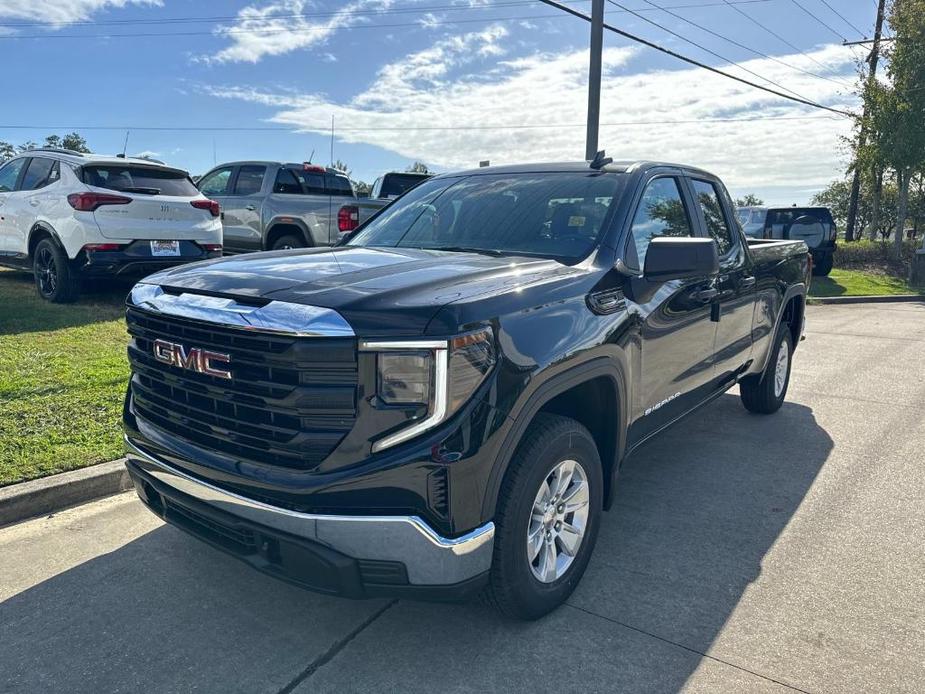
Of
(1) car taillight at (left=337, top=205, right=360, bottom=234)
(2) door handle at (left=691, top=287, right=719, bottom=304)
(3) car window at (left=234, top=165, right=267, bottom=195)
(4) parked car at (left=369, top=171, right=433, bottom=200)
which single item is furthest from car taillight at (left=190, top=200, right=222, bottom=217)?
(2) door handle at (left=691, top=287, right=719, bottom=304)

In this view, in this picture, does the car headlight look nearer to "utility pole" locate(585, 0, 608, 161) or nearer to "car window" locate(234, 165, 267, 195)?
"car window" locate(234, 165, 267, 195)

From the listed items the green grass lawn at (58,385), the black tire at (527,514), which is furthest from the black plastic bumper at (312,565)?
the green grass lawn at (58,385)

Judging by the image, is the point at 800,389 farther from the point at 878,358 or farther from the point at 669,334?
the point at 669,334

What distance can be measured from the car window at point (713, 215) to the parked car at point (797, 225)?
41.1ft

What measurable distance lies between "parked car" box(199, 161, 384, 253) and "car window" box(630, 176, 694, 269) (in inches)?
276

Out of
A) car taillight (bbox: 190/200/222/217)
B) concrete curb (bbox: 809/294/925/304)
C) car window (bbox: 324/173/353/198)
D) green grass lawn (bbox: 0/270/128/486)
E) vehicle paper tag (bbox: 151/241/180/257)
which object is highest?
car window (bbox: 324/173/353/198)

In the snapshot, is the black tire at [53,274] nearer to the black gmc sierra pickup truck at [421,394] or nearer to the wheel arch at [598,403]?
the black gmc sierra pickup truck at [421,394]

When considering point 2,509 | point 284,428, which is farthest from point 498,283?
point 2,509

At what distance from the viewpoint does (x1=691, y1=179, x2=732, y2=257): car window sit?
4.50m

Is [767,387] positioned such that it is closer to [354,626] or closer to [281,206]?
[354,626]

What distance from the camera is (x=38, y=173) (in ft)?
28.1

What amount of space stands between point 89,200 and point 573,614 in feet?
23.5

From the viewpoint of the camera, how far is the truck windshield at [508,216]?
11.5 ft

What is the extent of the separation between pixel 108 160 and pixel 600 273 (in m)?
7.07
